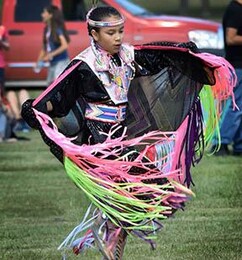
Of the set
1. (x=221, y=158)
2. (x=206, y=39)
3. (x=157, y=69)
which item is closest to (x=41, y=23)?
(x=206, y=39)

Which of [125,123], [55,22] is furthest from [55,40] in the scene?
[125,123]

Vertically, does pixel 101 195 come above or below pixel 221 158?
above

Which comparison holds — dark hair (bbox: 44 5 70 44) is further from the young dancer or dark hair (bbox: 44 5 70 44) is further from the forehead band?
the forehead band

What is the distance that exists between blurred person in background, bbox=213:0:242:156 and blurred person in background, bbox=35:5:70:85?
4668 mm

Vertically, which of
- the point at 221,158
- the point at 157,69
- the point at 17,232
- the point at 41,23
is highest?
the point at 157,69

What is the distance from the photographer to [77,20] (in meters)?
18.3

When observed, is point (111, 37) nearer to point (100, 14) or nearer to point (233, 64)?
point (100, 14)

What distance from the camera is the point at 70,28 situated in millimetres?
18125

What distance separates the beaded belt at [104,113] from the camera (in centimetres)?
601

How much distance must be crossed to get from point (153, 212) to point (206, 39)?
1147 centimetres

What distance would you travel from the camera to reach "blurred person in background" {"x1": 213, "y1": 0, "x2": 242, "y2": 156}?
10453 millimetres

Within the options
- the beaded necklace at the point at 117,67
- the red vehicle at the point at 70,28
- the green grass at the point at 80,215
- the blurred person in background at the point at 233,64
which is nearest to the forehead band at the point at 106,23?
the beaded necklace at the point at 117,67

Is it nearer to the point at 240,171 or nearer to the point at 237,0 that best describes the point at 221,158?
the point at 240,171

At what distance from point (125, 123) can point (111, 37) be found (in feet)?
1.78
